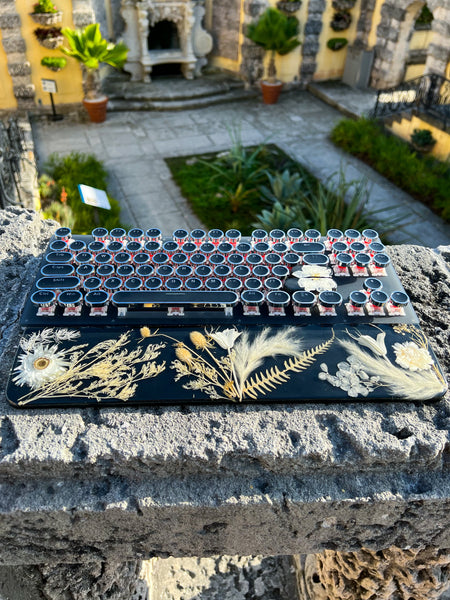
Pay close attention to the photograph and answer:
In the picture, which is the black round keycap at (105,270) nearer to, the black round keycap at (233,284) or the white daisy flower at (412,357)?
the black round keycap at (233,284)

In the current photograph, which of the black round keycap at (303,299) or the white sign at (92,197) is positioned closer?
the black round keycap at (303,299)

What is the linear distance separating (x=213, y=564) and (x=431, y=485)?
7.08 feet

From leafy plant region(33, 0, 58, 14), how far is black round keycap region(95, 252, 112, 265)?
742 centimetres

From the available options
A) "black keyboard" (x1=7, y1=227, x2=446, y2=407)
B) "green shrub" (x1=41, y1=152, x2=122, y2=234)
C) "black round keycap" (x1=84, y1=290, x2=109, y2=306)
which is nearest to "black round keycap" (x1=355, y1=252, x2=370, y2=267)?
"black keyboard" (x1=7, y1=227, x2=446, y2=407)

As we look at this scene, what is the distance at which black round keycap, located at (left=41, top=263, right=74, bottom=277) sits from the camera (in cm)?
256

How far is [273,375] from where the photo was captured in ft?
7.22

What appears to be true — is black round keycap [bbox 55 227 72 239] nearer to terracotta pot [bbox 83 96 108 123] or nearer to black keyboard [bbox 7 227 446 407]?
black keyboard [bbox 7 227 446 407]

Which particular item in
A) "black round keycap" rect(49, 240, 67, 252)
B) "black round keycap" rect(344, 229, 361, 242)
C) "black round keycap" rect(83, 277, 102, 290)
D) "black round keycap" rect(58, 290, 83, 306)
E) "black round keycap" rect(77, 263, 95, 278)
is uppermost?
"black round keycap" rect(344, 229, 361, 242)

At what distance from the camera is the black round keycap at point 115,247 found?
8.95ft

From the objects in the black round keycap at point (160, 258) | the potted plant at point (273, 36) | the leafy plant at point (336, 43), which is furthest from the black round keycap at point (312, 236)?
the leafy plant at point (336, 43)

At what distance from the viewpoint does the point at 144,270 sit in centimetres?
259

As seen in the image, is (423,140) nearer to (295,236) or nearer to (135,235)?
(295,236)

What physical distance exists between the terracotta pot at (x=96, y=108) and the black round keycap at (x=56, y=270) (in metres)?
7.21

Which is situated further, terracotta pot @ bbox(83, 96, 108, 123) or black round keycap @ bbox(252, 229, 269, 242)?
terracotta pot @ bbox(83, 96, 108, 123)
